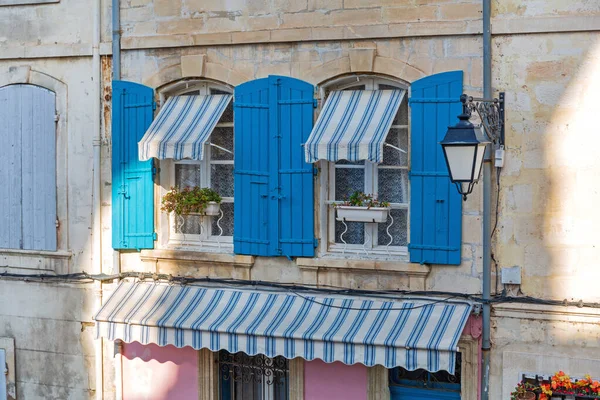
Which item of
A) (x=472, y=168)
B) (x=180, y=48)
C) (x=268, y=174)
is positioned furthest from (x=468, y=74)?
(x=180, y=48)

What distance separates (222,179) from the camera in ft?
37.2

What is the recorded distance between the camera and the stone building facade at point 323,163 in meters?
9.66

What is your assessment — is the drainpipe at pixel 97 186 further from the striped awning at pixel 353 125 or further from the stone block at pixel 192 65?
the striped awning at pixel 353 125

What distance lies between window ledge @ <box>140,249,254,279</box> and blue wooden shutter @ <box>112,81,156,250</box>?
171 millimetres

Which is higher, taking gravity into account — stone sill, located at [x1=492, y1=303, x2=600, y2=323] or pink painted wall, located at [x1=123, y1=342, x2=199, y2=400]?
stone sill, located at [x1=492, y1=303, x2=600, y2=323]

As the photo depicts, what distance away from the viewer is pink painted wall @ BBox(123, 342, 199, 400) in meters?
11.4

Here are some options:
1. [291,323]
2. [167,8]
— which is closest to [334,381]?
[291,323]

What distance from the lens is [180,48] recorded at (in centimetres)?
1126

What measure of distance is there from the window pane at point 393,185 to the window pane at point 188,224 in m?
2.03

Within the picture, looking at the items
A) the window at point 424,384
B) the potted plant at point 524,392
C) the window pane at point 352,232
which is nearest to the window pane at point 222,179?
the window pane at point 352,232

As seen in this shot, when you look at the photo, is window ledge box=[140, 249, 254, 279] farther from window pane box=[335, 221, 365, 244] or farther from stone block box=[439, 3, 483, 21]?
stone block box=[439, 3, 483, 21]

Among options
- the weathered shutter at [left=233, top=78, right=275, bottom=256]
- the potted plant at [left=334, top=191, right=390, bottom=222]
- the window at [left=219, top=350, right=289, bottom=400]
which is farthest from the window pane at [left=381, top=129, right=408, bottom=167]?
the window at [left=219, top=350, right=289, bottom=400]

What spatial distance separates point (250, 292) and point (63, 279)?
2271 mm

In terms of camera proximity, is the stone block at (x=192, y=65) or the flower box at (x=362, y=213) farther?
the stone block at (x=192, y=65)
